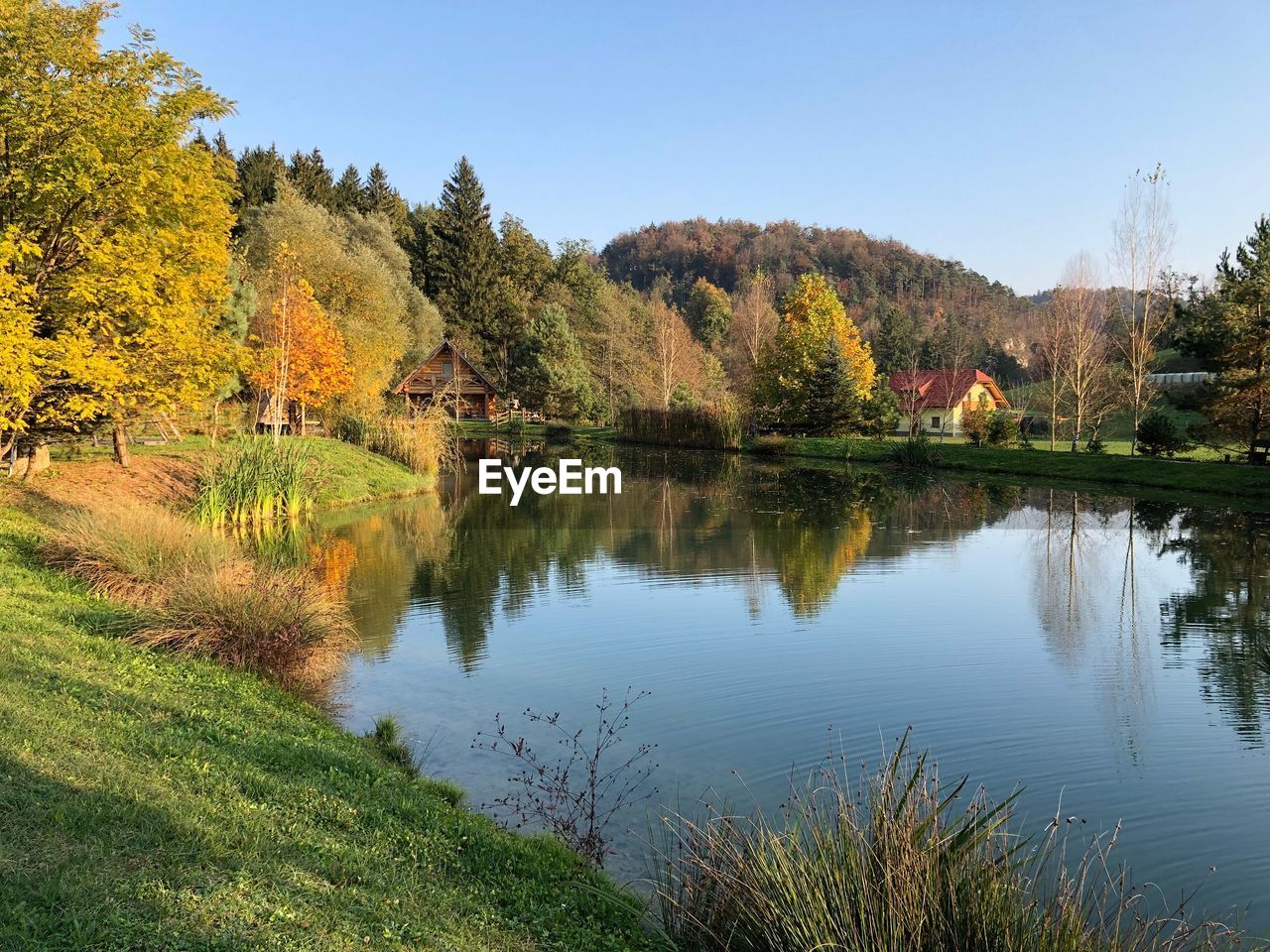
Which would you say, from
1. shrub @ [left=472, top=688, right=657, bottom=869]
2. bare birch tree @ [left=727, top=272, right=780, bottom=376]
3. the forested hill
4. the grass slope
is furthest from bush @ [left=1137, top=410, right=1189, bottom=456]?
the forested hill

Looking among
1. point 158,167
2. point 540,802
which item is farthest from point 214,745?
point 158,167

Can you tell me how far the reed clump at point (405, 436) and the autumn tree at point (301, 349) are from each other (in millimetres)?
1449

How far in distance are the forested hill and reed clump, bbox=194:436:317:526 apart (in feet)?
267

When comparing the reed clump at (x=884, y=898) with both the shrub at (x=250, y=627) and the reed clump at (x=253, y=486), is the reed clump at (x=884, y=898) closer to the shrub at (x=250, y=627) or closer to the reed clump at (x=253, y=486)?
the shrub at (x=250, y=627)

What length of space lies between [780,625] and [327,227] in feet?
127

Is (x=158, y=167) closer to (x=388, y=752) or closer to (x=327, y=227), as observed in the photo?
(x=388, y=752)

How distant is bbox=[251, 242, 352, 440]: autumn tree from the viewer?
2969 cm

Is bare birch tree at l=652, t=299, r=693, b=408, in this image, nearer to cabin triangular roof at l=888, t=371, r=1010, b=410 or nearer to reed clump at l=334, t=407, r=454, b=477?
cabin triangular roof at l=888, t=371, r=1010, b=410

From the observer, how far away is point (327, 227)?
4384 cm

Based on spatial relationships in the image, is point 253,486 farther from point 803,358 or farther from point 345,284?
point 803,358

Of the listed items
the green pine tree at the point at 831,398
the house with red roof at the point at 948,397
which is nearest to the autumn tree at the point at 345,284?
the green pine tree at the point at 831,398

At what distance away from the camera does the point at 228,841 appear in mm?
4320

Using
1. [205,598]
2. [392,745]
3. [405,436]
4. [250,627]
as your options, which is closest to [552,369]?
[405,436]

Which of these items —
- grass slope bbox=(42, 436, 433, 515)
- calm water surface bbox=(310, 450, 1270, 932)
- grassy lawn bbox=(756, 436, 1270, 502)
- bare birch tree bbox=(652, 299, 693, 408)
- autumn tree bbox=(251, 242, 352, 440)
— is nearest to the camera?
calm water surface bbox=(310, 450, 1270, 932)
